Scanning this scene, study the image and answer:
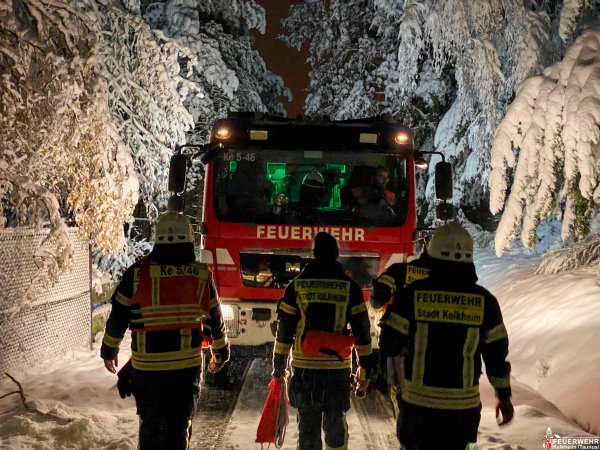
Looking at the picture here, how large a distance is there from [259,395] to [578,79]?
15.1 ft

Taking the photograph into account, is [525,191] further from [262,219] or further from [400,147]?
[262,219]

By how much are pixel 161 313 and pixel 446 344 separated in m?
1.72

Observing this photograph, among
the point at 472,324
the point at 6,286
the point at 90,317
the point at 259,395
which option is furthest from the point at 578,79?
the point at 90,317

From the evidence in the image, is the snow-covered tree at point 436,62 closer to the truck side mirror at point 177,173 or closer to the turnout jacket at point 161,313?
the truck side mirror at point 177,173

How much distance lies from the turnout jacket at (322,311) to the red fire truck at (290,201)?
242 cm

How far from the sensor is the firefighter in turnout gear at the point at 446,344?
3188mm

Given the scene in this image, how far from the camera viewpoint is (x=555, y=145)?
663 centimetres

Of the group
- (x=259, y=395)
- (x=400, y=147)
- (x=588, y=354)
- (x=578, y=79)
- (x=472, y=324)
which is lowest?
(x=259, y=395)

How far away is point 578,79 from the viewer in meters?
6.07

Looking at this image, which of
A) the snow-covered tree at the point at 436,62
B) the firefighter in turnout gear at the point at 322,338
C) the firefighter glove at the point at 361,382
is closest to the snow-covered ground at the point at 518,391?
the firefighter glove at the point at 361,382

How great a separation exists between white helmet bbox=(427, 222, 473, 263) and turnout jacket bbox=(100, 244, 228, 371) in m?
1.52

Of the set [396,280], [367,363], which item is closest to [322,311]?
[367,363]

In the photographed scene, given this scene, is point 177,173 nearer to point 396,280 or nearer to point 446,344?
point 396,280


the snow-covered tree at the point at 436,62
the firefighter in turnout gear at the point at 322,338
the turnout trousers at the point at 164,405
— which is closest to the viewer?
the turnout trousers at the point at 164,405
